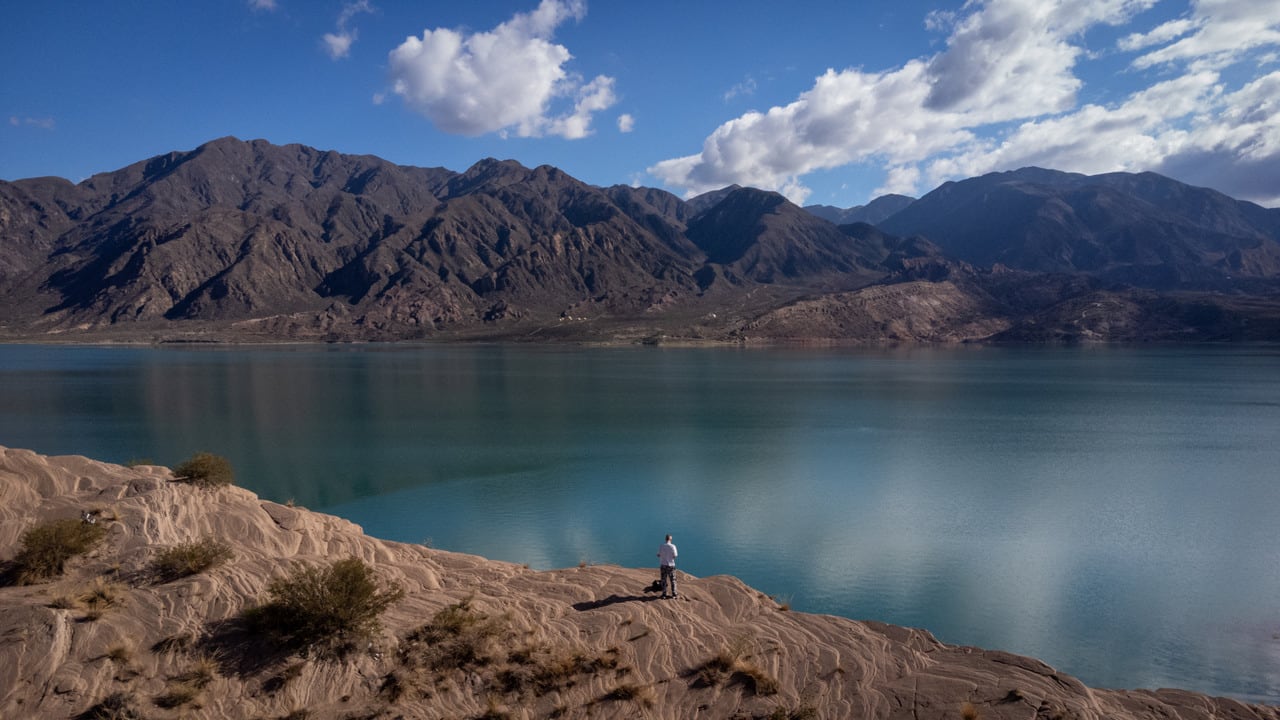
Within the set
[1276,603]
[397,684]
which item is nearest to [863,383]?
[1276,603]

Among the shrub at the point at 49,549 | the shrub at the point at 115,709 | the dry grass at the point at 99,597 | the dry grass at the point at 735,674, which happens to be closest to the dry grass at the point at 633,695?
the dry grass at the point at 735,674

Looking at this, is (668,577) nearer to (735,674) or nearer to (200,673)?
(735,674)

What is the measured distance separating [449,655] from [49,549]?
795 cm

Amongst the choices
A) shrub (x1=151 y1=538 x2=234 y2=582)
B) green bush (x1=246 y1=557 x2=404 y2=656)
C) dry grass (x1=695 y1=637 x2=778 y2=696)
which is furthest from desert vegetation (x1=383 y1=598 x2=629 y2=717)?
shrub (x1=151 y1=538 x2=234 y2=582)

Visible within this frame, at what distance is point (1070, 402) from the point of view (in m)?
72.4

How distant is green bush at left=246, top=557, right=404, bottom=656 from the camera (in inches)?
483

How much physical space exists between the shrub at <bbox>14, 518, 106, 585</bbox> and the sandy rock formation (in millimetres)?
229

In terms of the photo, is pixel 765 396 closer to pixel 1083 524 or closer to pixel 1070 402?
pixel 1070 402

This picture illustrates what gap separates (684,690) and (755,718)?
1417mm

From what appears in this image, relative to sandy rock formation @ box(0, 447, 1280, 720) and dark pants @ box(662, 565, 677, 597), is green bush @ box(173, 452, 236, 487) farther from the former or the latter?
dark pants @ box(662, 565, 677, 597)

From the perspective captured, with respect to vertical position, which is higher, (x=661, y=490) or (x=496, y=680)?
(x=496, y=680)

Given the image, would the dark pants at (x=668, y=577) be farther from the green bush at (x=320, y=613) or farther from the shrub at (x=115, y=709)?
the shrub at (x=115, y=709)

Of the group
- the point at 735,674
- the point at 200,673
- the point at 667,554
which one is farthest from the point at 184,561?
the point at 735,674

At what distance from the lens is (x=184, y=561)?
538 inches
